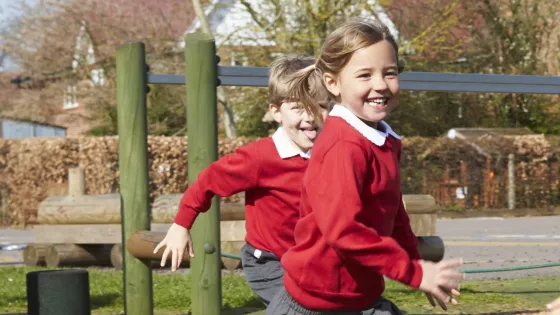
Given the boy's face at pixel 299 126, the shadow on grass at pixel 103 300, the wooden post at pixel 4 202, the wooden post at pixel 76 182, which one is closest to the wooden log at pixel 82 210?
the wooden post at pixel 76 182

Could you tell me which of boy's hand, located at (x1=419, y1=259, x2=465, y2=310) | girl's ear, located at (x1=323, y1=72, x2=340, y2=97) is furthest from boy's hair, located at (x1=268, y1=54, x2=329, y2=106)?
boy's hand, located at (x1=419, y1=259, x2=465, y2=310)

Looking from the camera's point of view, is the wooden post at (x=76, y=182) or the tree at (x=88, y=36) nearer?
the wooden post at (x=76, y=182)

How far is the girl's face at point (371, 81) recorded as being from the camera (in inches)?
105

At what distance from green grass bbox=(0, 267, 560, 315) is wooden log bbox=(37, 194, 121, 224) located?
1.18m

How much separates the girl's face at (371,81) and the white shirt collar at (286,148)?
3.57 feet

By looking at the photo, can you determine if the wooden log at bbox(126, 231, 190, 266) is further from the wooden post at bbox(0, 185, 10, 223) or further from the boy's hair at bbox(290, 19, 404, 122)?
the wooden post at bbox(0, 185, 10, 223)

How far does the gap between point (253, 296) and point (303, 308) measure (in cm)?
420

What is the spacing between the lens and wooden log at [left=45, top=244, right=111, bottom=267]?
32.6 ft

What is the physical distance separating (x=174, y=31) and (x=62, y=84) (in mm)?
3950

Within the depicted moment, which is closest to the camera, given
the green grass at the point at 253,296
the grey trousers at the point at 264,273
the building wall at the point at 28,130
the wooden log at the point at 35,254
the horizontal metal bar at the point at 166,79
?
the grey trousers at the point at 264,273

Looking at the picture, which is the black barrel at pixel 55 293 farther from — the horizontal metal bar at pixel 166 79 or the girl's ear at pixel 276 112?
the girl's ear at pixel 276 112

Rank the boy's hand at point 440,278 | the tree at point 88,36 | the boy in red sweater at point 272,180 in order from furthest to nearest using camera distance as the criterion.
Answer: the tree at point 88,36 → the boy in red sweater at point 272,180 → the boy's hand at point 440,278

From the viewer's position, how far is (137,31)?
81.3ft

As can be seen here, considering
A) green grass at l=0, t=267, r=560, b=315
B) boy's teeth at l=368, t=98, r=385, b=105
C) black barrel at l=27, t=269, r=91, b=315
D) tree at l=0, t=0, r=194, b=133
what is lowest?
green grass at l=0, t=267, r=560, b=315
